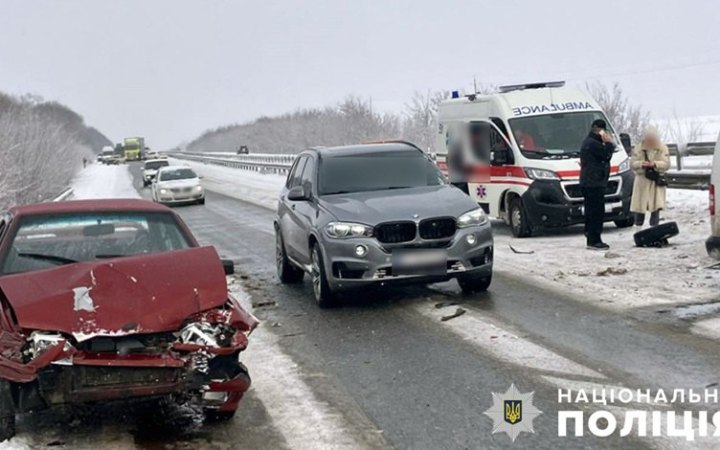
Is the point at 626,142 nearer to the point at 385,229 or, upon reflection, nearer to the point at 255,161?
the point at 385,229

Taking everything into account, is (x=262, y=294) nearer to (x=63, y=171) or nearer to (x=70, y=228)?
(x=70, y=228)

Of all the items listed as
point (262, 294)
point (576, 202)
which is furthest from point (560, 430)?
point (576, 202)

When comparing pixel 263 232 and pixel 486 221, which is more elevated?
pixel 486 221

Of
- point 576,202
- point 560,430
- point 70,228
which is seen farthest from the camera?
point 576,202

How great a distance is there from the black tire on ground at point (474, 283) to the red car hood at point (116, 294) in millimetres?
4130

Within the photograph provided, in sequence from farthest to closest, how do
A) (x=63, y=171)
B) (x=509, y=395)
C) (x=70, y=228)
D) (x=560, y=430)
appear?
(x=63, y=171)
(x=70, y=228)
(x=509, y=395)
(x=560, y=430)

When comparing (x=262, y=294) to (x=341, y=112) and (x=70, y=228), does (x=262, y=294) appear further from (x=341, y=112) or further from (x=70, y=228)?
(x=341, y=112)

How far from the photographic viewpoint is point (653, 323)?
7.87 meters

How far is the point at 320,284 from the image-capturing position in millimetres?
9312

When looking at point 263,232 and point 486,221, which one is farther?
point 263,232

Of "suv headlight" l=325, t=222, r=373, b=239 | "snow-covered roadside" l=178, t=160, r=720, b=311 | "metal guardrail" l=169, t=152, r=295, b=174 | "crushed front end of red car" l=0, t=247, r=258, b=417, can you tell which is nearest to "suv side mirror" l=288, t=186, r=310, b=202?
"suv headlight" l=325, t=222, r=373, b=239

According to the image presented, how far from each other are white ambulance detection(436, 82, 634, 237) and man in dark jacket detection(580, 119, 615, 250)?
1.79 m

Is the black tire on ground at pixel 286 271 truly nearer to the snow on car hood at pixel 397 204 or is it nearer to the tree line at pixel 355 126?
the snow on car hood at pixel 397 204

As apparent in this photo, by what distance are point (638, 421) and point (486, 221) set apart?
14.3ft
